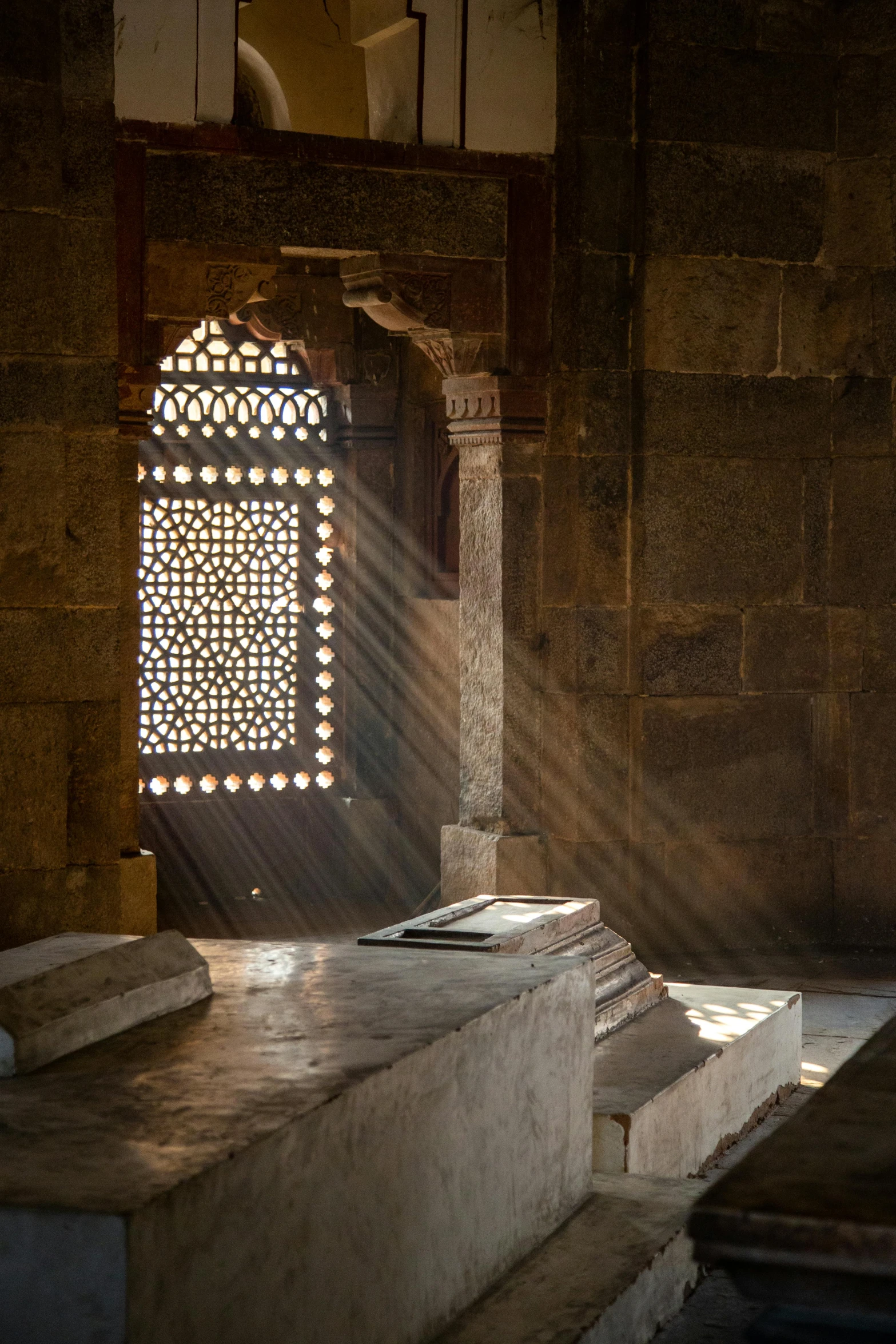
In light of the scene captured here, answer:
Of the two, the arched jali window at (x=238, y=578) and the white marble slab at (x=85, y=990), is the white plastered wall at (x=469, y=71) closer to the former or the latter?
the arched jali window at (x=238, y=578)

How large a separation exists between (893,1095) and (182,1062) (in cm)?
128

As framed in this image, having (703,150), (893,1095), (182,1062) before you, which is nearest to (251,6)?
(703,150)

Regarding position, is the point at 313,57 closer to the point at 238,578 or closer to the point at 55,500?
the point at 238,578

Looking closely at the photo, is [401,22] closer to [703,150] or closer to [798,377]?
[703,150]

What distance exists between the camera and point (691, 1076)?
14.0 ft

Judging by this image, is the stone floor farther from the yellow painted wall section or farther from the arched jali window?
the yellow painted wall section

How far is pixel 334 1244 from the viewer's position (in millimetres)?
2502

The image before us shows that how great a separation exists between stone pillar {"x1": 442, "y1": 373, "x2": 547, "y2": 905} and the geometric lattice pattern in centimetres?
168

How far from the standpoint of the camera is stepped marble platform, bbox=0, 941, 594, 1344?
2.10 metres

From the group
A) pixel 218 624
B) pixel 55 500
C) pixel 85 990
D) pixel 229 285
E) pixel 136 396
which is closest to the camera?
pixel 85 990

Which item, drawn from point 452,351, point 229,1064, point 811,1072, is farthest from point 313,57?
point 229,1064

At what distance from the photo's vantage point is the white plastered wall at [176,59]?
5.68 metres

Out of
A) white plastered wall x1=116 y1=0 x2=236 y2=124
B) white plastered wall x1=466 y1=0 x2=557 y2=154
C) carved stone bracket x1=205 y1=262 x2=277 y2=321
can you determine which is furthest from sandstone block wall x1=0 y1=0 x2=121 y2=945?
white plastered wall x1=466 y1=0 x2=557 y2=154

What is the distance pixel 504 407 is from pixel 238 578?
2.06m
